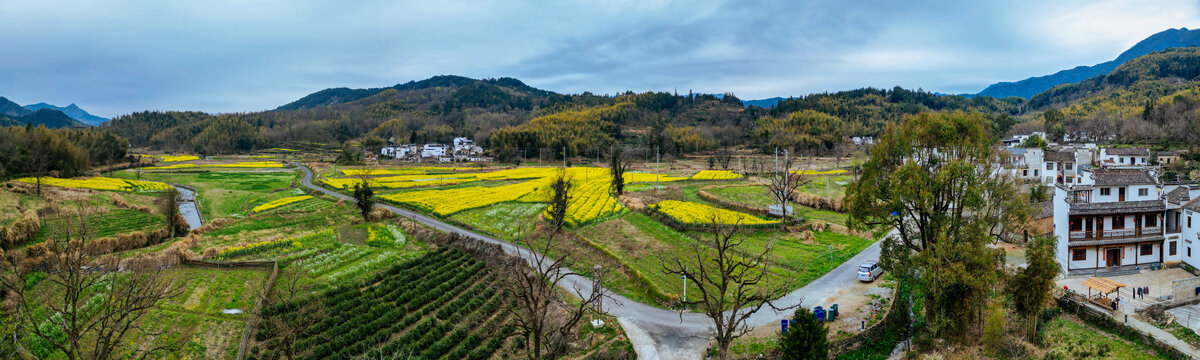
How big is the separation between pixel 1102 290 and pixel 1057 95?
214247mm

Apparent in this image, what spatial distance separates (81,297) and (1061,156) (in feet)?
233

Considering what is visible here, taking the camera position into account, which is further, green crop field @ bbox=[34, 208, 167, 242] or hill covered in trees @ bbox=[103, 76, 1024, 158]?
hill covered in trees @ bbox=[103, 76, 1024, 158]

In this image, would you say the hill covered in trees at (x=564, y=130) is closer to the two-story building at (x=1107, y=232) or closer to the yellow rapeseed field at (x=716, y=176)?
the yellow rapeseed field at (x=716, y=176)

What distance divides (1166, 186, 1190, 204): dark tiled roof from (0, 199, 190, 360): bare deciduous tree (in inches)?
1679

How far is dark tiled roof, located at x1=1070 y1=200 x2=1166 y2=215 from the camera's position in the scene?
1046 inches

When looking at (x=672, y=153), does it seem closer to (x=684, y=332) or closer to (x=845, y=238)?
(x=845, y=238)

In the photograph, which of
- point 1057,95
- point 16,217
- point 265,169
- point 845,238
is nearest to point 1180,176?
point 845,238

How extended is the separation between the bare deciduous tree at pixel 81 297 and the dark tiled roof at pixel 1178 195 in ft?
140

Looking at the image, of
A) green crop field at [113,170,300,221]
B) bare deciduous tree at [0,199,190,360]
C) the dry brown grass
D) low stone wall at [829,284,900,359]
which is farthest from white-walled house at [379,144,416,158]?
low stone wall at [829,284,900,359]

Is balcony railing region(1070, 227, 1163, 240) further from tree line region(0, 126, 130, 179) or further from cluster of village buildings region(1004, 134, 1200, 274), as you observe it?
tree line region(0, 126, 130, 179)

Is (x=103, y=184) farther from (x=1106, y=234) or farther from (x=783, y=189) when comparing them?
(x=1106, y=234)

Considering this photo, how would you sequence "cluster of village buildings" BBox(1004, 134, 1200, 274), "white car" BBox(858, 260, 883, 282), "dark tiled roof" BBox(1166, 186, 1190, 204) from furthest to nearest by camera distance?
"dark tiled roof" BBox(1166, 186, 1190, 204), "cluster of village buildings" BBox(1004, 134, 1200, 274), "white car" BBox(858, 260, 883, 282)

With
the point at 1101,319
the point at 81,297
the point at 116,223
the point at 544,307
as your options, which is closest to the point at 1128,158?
the point at 1101,319

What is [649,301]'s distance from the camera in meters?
23.6
